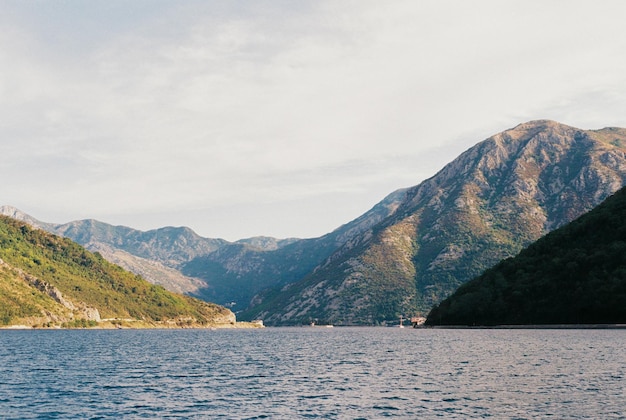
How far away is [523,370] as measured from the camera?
100 meters

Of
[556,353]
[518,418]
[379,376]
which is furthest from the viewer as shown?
[556,353]

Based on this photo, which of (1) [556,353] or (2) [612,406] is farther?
(1) [556,353]

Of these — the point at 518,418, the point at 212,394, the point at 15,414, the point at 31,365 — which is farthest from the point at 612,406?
the point at 31,365

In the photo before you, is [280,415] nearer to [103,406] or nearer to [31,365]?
[103,406]

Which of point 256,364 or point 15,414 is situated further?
point 256,364

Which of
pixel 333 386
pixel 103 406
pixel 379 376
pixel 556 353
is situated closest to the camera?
pixel 103 406

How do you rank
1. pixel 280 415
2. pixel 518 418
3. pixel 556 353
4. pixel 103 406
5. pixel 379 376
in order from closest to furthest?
pixel 518 418, pixel 280 415, pixel 103 406, pixel 379 376, pixel 556 353

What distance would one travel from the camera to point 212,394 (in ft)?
258

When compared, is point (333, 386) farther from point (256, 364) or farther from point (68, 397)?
point (256, 364)

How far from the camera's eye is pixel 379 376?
9744cm

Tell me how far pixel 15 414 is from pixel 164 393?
1985 centimetres

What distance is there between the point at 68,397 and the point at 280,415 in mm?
33473

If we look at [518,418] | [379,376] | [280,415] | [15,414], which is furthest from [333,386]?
[15,414]

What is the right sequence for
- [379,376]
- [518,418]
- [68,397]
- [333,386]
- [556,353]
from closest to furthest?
[518,418], [68,397], [333,386], [379,376], [556,353]
